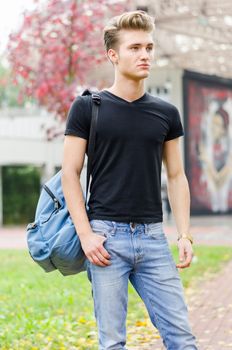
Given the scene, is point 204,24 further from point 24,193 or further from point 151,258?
point 151,258

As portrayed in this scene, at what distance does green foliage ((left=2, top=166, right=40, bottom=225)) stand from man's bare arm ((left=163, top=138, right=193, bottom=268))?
25.0m

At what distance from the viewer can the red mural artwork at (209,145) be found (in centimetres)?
2806

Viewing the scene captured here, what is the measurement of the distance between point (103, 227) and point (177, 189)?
0.45 m

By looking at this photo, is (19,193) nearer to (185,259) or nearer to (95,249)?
(185,259)

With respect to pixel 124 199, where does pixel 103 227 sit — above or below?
below

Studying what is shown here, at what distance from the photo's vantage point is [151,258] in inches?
143

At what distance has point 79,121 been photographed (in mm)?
3607

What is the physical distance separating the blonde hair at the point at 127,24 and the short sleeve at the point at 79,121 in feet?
1.02

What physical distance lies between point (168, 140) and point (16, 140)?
82.6ft

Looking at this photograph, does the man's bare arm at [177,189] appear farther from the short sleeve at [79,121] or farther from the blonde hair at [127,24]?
the blonde hair at [127,24]

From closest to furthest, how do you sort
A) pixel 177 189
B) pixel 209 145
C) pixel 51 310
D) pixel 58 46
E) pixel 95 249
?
1. pixel 95 249
2. pixel 177 189
3. pixel 51 310
4. pixel 58 46
5. pixel 209 145

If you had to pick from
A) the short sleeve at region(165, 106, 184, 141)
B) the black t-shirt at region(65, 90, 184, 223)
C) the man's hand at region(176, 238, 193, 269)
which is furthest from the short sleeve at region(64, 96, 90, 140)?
the man's hand at region(176, 238, 193, 269)

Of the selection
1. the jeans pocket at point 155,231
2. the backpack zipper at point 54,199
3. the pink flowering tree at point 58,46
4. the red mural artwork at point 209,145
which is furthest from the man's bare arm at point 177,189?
the red mural artwork at point 209,145

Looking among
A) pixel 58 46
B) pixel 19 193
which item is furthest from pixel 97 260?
pixel 19 193
